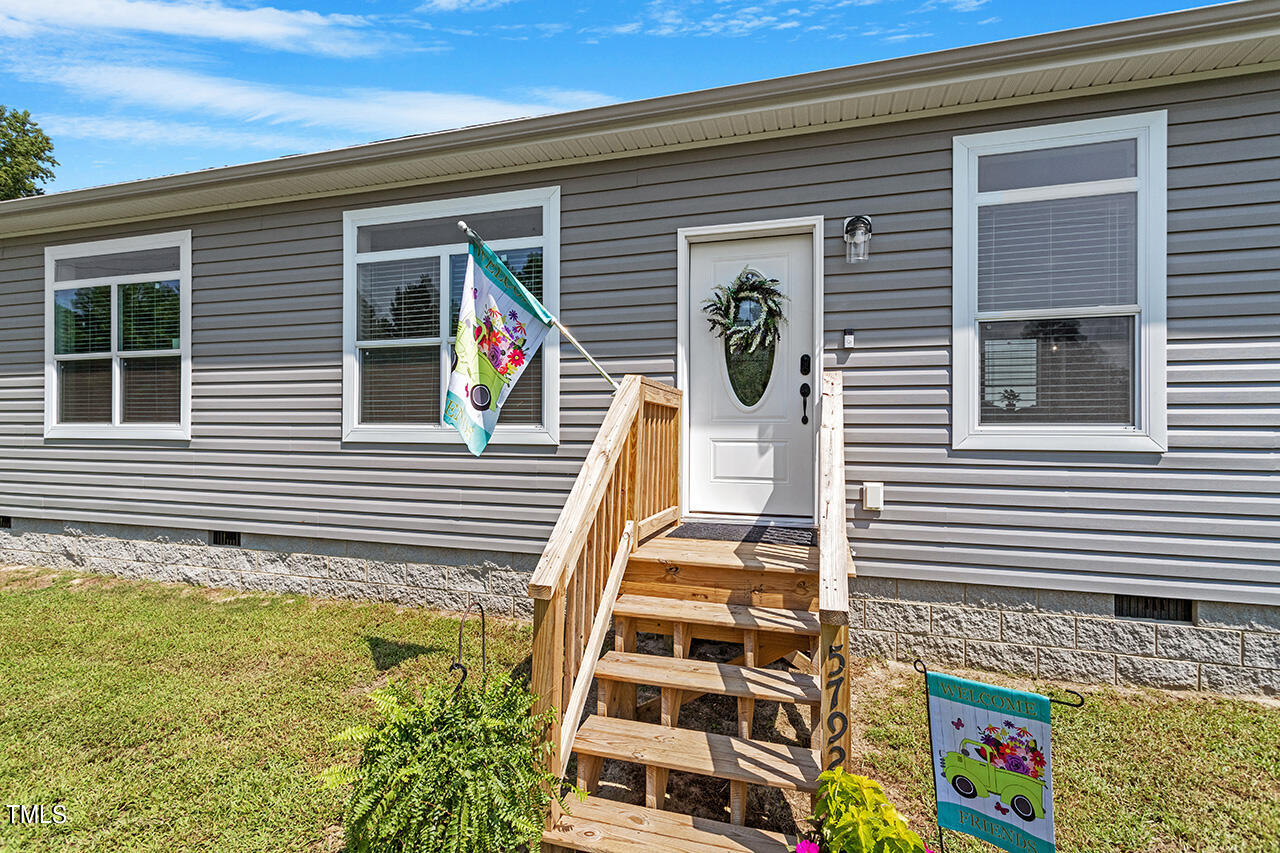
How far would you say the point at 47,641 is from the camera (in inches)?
156

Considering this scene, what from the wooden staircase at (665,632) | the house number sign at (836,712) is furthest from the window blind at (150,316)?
the house number sign at (836,712)

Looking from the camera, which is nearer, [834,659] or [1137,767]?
[834,659]

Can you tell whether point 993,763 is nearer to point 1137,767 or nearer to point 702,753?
point 702,753

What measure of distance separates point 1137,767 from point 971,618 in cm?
104

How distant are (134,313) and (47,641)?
298 cm

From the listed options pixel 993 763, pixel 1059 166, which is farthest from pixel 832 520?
pixel 1059 166

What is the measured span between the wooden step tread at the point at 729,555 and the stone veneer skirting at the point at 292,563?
1.60 metres

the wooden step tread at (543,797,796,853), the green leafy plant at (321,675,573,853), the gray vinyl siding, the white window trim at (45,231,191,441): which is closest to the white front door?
the gray vinyl siding

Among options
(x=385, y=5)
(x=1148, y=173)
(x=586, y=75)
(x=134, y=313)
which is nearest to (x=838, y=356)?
(x=1148, y=173)

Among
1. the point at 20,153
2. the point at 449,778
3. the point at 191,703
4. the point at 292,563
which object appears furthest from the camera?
the point at 20,153

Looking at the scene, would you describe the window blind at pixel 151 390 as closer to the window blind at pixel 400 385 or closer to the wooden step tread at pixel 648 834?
the window blind at pixel 400 385

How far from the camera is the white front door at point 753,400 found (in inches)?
153

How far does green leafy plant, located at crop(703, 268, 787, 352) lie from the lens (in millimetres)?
3898

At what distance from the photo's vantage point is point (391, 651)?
3.76 meters
